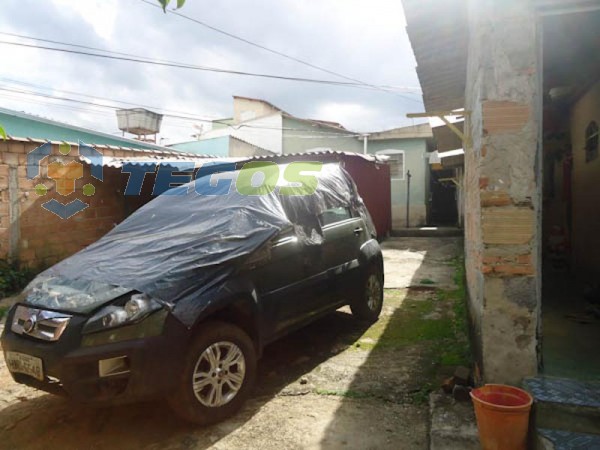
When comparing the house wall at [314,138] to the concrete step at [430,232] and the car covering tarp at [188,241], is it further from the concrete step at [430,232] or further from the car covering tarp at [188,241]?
the car covering tarp at [188,241]

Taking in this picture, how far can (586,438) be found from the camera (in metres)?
2.25

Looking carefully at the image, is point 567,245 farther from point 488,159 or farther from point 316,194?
point 488,159

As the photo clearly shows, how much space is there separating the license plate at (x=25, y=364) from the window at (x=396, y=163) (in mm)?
16079

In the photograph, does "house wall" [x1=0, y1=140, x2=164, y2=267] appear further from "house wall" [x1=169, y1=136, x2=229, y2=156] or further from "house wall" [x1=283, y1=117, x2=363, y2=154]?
"house wall" [x1=283, y1=117, x2=363, y2=154]

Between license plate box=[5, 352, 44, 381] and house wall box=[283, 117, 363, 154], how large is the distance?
16.1 metres

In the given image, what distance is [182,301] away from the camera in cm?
289

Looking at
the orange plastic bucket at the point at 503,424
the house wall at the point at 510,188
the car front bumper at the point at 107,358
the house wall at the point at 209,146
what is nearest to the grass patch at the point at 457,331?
the house wall at the point at 510,188

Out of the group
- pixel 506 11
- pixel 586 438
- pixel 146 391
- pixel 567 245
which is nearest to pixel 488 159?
pixel 506 11

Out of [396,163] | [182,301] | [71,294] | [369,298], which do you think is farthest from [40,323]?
[396,163]

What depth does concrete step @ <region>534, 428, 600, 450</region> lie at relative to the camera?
7.14 ft

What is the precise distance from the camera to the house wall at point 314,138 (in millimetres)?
18422

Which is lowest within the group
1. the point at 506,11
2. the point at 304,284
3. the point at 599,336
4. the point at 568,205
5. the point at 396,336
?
the point at 396,336

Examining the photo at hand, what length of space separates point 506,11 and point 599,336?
268cm

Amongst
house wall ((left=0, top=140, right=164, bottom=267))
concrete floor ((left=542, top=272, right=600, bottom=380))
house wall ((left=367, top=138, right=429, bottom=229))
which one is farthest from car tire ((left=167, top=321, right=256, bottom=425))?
house wall ((left=367, top=138, right=429, bottom=229))
